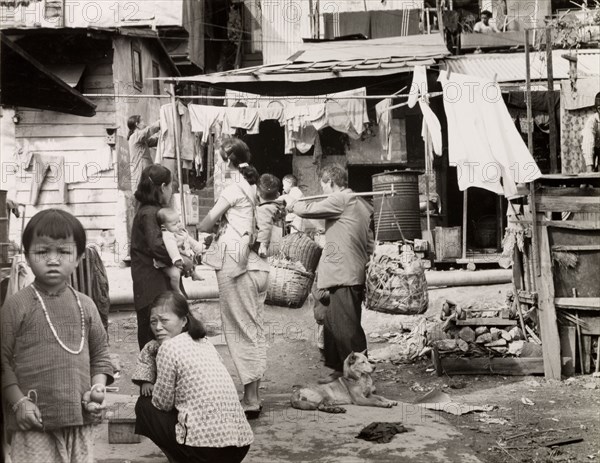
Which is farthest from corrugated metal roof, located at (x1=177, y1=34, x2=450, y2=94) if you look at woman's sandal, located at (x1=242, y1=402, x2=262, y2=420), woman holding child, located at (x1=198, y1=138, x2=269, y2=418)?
woman's sandal, located at (x1=242, y1=402, x2=262, y2=420)

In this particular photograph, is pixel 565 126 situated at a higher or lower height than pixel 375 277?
higher

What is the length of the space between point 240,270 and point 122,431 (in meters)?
1.45

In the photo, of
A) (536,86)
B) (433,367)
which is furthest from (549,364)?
(536,86)

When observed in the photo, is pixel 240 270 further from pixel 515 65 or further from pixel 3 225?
pixel 515 65

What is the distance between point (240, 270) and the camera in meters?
5.73

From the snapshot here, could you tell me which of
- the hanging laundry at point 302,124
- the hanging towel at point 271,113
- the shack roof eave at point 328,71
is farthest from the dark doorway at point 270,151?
the hanging towel at point 271,113

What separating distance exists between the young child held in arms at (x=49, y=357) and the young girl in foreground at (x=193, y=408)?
61 centimetres

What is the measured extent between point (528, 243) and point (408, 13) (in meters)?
9.72

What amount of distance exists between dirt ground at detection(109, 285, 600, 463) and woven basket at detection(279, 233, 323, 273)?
24.1 inches

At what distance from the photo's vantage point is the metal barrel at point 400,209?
12586mm

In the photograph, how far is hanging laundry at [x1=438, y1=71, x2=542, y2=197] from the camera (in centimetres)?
785

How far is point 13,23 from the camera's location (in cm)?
1237

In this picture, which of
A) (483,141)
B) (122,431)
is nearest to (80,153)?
(483,141)

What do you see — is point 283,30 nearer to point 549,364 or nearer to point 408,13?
point 408,13
